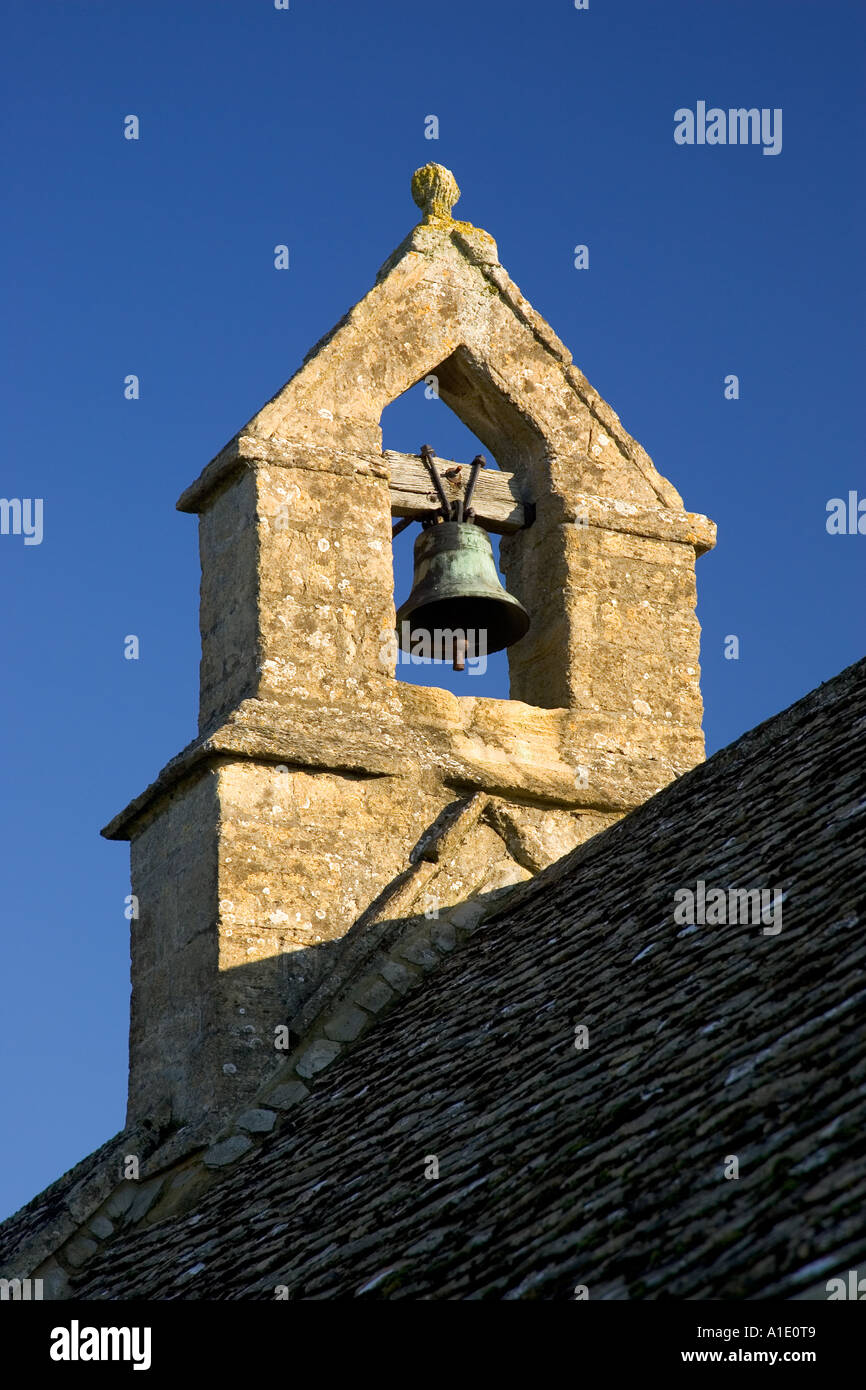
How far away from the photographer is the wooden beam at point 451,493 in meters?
8.65

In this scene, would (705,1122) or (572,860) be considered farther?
(572,860)

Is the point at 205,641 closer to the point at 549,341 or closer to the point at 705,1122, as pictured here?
the point at 549,341

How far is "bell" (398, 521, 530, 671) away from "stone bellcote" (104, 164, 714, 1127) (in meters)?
0.19

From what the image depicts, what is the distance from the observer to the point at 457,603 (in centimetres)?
841

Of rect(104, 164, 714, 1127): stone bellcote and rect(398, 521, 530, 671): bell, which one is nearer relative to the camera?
rect(104, 164, 714, 1127): stone bellcote

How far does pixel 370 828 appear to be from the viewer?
25.7 feet

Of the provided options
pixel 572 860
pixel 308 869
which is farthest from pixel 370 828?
pixel 572 860

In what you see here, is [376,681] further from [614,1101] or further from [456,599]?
[614,1101]

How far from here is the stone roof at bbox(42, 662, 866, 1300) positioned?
12.1 feet

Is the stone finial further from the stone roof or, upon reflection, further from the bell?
the stone roof

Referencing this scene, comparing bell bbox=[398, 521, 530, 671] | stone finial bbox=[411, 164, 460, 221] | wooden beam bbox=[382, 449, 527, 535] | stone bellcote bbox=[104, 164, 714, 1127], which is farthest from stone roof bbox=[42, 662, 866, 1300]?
stone finial bbox=[411, 164, 460, 221]

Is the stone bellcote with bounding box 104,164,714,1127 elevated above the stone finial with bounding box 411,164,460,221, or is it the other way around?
the stone finial with bounding box 411,164,460,221

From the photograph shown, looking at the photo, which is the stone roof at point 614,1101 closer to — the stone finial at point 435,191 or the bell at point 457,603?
the bell at point 457,603
